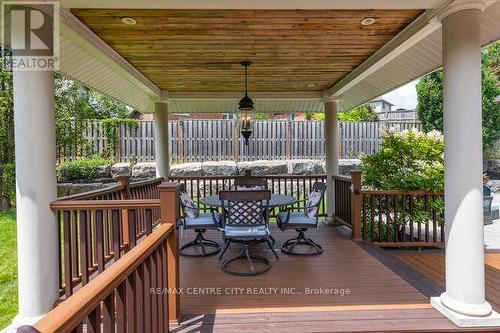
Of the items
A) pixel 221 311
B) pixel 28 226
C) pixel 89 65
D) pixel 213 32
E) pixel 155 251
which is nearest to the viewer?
pixel 155 251

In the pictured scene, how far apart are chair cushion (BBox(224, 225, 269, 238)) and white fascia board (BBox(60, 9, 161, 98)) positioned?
8.14 feet

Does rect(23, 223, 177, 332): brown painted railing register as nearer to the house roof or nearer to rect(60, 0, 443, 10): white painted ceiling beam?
rect(60, 0, 443, 10): white painted ceiling beam

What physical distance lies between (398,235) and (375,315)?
9.82 feet

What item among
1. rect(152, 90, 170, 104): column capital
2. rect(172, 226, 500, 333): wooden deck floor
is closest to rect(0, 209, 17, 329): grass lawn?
rect(172, 226, 500, 333): wooden deck floor

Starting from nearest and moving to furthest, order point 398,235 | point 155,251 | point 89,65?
point 155,251, point 89,65, point 398,235

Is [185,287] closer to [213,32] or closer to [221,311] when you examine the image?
[221,311]

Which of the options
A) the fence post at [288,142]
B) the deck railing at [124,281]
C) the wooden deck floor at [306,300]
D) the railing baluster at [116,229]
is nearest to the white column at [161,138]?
the deck railing at [124,281]

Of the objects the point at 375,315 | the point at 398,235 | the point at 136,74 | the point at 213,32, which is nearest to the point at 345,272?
the point at 375,315

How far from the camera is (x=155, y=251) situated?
6.40 ft

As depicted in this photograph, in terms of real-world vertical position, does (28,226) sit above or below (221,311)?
above

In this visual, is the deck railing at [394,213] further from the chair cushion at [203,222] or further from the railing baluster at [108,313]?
the railing baluster at [108,313]

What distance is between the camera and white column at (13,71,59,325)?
7.78 ft

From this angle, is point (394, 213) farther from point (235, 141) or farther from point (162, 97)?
point (235, 141)

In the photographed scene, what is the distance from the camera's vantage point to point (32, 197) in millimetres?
2404
